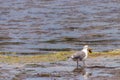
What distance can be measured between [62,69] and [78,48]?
965 centimetres

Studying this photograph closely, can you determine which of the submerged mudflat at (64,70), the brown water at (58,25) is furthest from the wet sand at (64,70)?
the brown water at (58,25)

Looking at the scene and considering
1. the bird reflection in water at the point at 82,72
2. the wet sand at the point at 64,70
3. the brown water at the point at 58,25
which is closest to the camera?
the wet sand at the point at 64,70

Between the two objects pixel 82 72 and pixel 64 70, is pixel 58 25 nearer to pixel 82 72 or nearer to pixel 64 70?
pixel 64 70

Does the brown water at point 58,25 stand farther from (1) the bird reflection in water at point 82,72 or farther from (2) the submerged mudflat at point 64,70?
(1) the bird reflection in water at point 82,72

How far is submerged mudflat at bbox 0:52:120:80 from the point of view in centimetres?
1794

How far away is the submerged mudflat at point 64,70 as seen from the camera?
17.9 m

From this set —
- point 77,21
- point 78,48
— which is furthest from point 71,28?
point 78,48

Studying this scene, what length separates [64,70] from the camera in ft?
62.6

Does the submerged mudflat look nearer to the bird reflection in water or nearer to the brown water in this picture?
the bird reflection in water

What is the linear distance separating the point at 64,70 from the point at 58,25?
21.3 meters

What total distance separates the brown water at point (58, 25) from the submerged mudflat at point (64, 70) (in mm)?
7253

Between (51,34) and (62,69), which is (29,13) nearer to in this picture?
(51,34)

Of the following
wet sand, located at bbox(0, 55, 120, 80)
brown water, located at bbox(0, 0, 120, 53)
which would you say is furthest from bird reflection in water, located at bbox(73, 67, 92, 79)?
brown water, located at bbox(0, 0, 120, 53)

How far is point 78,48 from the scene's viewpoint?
28875 mm
